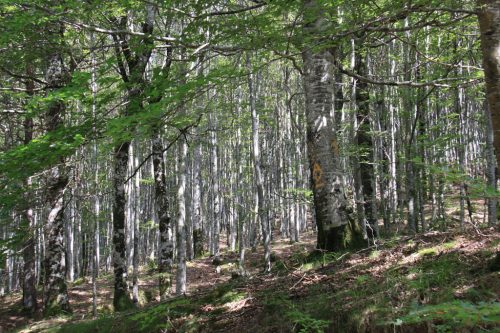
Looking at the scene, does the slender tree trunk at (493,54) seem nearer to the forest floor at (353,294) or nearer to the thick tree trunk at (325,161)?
the forest floor at (353,294)

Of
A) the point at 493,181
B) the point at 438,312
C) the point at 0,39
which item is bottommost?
the point at 438,312

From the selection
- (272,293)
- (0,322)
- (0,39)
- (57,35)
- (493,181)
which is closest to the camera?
(272,293)

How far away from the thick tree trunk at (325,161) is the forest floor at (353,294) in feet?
1.21

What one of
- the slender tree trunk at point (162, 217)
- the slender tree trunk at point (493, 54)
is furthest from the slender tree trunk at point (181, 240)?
the slender tree trunk at point (493, 54)

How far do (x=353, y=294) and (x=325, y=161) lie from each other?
2336 mm

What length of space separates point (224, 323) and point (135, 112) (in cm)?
287

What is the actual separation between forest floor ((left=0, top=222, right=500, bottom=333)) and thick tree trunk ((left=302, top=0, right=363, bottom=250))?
37 cm

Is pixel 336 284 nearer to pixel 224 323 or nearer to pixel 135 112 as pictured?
pixel 224 323

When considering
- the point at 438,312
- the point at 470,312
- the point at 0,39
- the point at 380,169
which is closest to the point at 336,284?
the point at 438,312

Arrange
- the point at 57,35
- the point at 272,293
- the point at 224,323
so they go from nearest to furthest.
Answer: the point at 224,323 → the point at 272,293 → the point at 57,35

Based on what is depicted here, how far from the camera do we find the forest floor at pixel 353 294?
11.2ft

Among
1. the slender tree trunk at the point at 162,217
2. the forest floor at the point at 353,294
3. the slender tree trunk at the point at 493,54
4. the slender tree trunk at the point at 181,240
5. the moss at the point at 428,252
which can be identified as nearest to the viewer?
the slender tree trunk at the point at 493,54

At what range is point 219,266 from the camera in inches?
688

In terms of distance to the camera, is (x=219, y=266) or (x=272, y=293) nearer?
(x=272, y=293)
